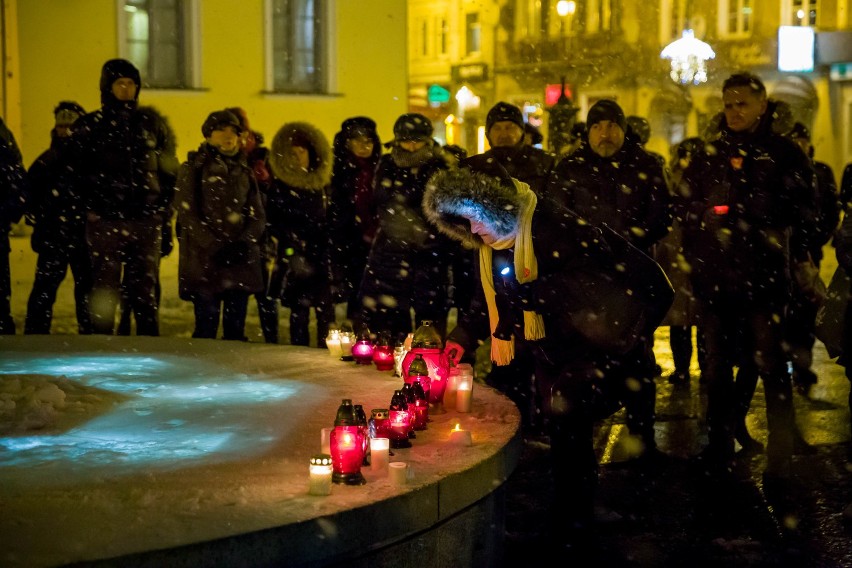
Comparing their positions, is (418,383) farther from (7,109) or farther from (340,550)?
(7,109)

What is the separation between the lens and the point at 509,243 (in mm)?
5414

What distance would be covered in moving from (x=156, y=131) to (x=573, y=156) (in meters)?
3.83

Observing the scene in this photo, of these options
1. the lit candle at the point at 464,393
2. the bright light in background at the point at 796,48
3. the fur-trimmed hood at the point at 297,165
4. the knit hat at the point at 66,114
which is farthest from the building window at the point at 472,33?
the lit candle at the point at 464,393

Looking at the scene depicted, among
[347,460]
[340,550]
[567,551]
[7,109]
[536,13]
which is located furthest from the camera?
[536,13]

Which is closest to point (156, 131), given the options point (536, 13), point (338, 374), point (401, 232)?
point (401, 232)

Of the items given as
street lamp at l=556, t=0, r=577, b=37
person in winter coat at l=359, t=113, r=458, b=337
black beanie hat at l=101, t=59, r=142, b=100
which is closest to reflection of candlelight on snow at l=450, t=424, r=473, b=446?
person in winter coat at l=359, t=113, r=458, b=337

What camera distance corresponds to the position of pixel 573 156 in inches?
305

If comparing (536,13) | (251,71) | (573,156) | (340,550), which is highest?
(536,13)

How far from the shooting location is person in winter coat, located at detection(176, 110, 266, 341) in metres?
9.25

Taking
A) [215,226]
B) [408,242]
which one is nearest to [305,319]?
[215,226]

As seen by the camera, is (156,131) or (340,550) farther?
(156,131)

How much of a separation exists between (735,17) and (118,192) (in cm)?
3507

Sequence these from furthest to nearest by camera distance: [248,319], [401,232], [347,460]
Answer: [248,319] → [401,232] → [347,460]

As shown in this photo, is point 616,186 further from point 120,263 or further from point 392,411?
point 120,263
